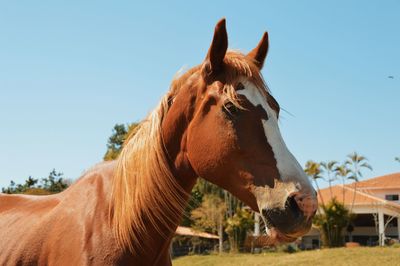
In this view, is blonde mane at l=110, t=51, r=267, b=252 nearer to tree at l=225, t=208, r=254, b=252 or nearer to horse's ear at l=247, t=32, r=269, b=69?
horse's ear at l=247, t=32, r=269, b=69

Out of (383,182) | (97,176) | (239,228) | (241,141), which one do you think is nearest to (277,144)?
(241,141)

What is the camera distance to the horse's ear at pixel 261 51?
307 cm

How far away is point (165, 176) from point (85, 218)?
1.84 feet

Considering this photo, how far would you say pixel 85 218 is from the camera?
9.33ft

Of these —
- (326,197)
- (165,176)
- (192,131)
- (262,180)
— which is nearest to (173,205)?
(165,176)

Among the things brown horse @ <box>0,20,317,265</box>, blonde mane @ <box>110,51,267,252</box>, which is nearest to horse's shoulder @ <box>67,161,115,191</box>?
brown horse @ <box>0,20,317,265</box>

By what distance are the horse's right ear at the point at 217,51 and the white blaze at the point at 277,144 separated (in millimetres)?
206

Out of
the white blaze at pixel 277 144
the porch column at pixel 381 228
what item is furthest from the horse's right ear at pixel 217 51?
the porch column at pixel 381 228

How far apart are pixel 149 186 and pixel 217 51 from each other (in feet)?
2.95

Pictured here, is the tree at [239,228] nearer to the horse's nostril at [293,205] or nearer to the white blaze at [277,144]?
the white blaze at [277,144]

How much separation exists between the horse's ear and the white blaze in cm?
49

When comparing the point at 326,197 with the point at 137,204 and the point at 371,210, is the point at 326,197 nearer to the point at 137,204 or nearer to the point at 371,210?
the point at 371,210

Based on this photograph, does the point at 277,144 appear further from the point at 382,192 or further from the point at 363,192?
the point at 382,192

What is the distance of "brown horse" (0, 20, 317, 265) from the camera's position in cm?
235
